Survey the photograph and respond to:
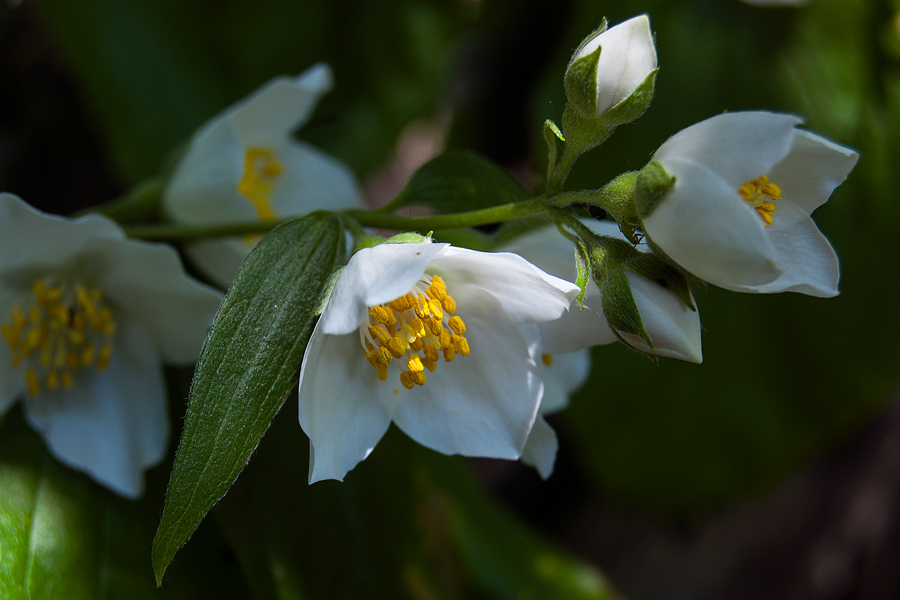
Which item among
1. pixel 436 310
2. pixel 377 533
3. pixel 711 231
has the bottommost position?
pixel 377 533

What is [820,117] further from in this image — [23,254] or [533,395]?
[23,254]

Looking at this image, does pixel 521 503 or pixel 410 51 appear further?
pixel 521 503

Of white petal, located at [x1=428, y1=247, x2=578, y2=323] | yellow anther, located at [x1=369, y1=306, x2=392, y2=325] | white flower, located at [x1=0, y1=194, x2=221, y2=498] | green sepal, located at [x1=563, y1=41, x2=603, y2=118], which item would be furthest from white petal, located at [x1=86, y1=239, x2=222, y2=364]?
green sepal, located at [x1=563, y1=41, x2=603, y2=118]

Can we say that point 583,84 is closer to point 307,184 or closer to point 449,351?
point 449,351

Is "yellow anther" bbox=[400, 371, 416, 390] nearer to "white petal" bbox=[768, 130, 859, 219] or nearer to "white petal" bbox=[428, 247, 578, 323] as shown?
"white petal" bbox=[428, 247, 578, 323]

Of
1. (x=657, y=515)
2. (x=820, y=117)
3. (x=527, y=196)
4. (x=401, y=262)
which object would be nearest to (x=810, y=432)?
(x=657, y=515)

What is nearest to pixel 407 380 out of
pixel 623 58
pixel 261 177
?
pixel 623 58
